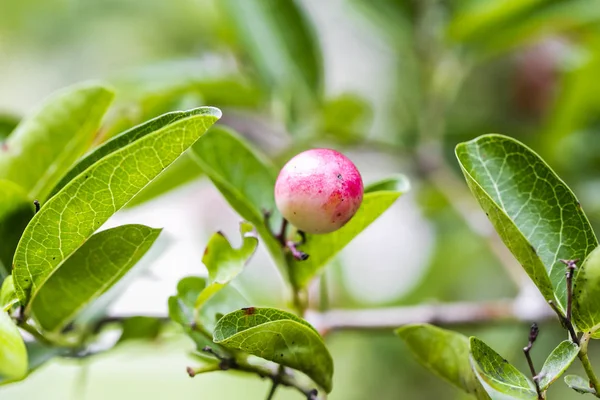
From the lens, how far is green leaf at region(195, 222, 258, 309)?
65 cm

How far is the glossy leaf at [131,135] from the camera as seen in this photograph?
1.86 ft

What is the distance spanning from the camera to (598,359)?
1.70 m

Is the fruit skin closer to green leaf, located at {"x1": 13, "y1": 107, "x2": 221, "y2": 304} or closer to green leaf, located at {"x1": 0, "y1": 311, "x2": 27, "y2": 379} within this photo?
green leaf, located at {"x1": 13, "y1": 107, "x2": 221, "y2": 304}

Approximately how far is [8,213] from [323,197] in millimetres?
310

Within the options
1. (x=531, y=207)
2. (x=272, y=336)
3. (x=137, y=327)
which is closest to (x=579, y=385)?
(x=531, y=207)

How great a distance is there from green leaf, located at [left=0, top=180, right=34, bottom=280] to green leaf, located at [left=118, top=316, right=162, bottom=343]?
16 cm

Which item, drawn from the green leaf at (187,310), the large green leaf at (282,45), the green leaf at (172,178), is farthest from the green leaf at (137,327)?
the large green leaf at (282,45)

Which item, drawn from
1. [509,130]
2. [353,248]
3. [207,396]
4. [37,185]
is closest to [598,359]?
[509,130]

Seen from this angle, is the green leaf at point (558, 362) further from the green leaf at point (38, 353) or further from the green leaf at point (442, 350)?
the green leaf at point (38, 353)

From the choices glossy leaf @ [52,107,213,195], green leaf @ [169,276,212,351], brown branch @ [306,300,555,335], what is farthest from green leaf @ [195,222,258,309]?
brown branch @ [306,300,555,335]

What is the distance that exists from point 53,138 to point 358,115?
2.58 feet

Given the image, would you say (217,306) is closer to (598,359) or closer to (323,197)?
(323,197)

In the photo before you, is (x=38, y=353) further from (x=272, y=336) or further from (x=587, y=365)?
(x=587, y=365)

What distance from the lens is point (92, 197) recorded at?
0.59m
